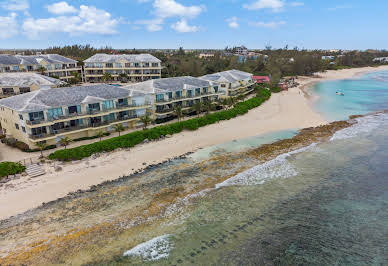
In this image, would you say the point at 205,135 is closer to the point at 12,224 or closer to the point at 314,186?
the point at 314,186

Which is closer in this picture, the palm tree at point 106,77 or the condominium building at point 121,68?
the palm tree at point 106,77

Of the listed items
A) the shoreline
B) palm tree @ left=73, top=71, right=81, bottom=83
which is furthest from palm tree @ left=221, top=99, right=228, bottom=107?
palm tree @ left=73, top=71, right=81, bottom=83

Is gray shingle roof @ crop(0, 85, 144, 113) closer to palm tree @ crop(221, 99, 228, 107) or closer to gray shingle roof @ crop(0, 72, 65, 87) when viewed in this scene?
gray shingle roof @ crop(0, 72, 65, 87)

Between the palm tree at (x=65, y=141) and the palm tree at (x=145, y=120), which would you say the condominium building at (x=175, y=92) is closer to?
Result: the palm tree at (x=145, y=120)

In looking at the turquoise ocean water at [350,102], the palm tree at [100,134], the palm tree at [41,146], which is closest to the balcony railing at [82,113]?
the palm tree at [41,146]

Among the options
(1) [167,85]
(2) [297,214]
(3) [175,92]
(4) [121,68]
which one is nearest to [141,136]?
(3) [175,92]

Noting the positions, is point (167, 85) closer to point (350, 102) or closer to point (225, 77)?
point (225, 77)
